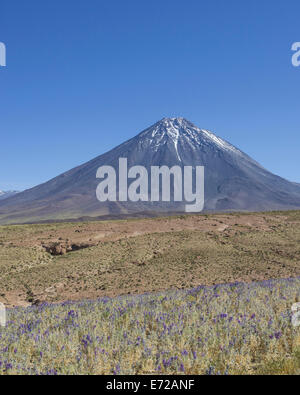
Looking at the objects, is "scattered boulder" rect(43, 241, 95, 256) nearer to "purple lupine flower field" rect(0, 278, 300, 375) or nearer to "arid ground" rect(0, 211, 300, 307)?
"arid ground" rect(0, 211, 300, 307)

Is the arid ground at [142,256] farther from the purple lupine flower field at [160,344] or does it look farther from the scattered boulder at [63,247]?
the purple lupine flower field at [160,344]

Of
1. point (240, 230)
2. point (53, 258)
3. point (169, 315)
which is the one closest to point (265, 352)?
point (169, 315)

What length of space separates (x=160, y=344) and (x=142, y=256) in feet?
63.5

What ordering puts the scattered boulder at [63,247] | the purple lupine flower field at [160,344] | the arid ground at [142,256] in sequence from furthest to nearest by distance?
the scattered boulder at [63,247] < the arid ground at [142,256] < the purple lupine flower field at [160,344]

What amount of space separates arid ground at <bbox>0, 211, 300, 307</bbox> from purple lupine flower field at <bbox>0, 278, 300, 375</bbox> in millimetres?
11486

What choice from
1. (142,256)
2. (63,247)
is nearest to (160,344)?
(142,256)

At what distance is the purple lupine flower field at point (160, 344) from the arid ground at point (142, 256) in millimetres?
11486

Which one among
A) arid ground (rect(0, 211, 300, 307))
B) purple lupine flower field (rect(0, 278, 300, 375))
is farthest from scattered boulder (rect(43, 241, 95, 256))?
purple lupine flower field (rect(0, 278, 300, 375))

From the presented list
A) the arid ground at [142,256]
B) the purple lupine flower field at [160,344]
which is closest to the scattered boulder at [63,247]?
the arid ground at [142,256]

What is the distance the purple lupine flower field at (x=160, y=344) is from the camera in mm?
4391

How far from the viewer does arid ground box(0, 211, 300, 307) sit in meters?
19.5
